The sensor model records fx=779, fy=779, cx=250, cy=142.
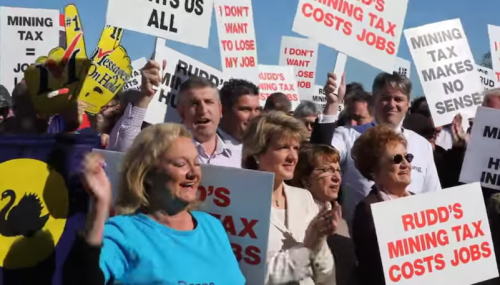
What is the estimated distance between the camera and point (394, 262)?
4098 millimetres

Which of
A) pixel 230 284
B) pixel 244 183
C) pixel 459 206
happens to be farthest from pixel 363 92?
pixel 230 284

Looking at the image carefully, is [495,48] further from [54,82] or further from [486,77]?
[54,82]

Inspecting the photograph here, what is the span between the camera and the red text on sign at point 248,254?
3502 mm

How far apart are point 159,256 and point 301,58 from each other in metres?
10.6

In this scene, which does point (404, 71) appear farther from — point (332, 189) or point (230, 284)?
point (230, 284)

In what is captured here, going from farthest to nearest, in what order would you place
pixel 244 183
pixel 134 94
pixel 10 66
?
1. pixel 10 66
2. pixel 134 94
3. pixel 244 183

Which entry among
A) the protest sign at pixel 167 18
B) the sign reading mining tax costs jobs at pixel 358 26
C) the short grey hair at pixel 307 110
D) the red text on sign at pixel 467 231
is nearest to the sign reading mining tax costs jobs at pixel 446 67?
the sign reading mining tax costs jobs at pixel 358 26

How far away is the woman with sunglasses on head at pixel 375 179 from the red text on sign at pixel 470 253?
1.47ft

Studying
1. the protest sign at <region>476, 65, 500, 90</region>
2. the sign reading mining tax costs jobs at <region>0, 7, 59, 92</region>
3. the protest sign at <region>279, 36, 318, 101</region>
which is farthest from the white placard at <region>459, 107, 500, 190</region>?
the protest sign at <region>279, 36, 318, 101</region>

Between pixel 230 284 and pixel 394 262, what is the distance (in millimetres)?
1347

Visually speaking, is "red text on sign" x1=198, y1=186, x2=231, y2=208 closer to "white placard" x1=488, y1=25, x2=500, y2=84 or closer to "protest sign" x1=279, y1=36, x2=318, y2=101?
"white placard" x1=488, y1=25, x2=500, y2=84

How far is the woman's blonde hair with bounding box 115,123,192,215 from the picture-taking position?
9.92ft

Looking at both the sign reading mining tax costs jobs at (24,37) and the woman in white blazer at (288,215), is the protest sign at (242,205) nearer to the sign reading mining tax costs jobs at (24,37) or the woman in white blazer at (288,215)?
the woman in white blazer at (288,215)

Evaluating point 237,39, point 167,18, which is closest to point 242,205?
point 167,18
